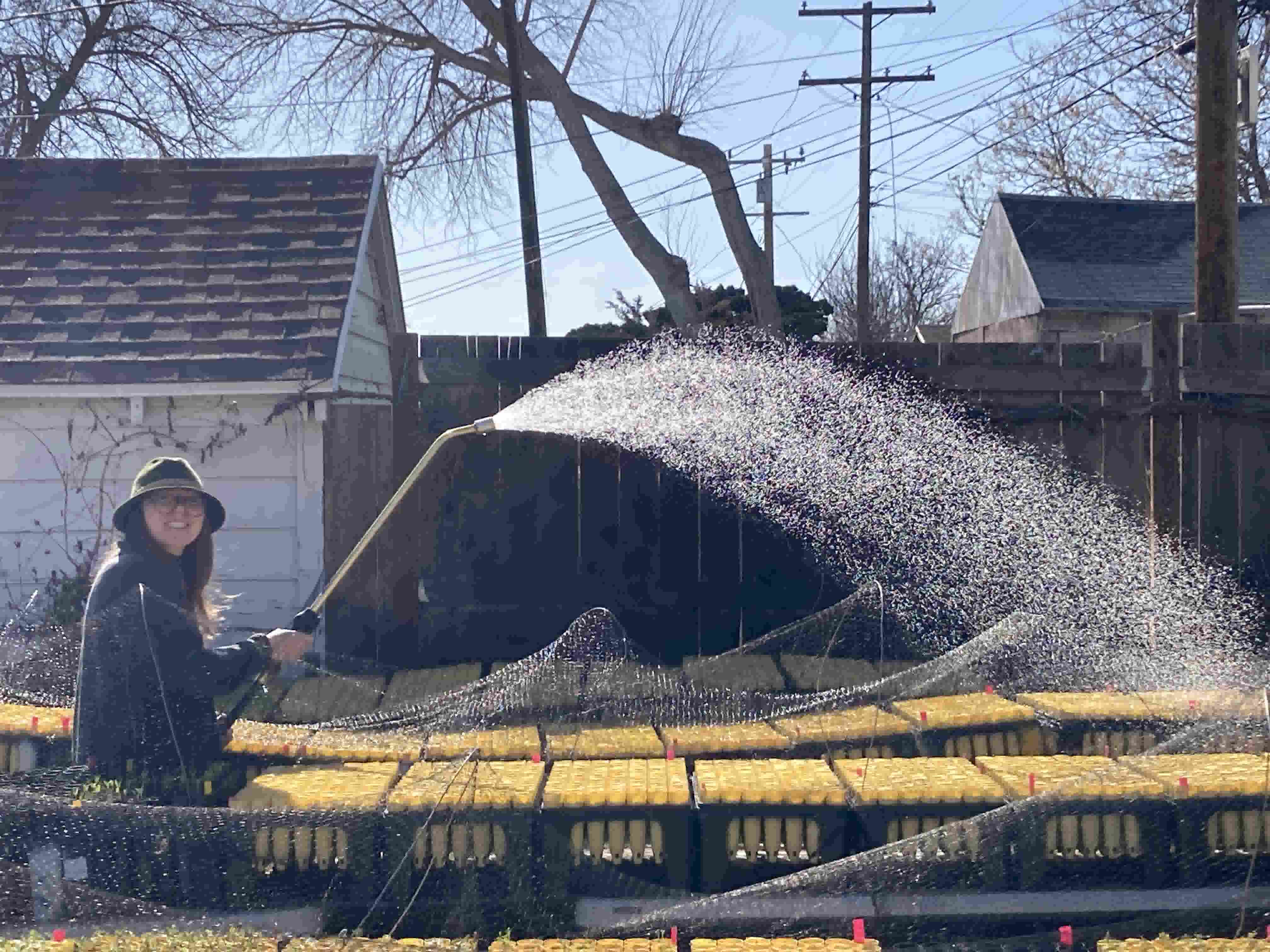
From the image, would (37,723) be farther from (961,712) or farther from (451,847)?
(961,712)

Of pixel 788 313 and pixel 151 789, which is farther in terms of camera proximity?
pixel 788 313

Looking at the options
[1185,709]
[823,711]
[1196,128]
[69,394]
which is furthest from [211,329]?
Result: [1196,128]

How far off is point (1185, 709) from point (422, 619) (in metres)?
4.77

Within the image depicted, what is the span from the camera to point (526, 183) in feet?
62.4

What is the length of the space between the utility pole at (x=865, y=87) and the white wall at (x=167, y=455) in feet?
61.6

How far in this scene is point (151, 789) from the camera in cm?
512

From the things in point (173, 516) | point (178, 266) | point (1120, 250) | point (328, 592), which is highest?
point (1120, 250)

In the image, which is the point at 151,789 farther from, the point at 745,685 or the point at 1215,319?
the point at 1215,319

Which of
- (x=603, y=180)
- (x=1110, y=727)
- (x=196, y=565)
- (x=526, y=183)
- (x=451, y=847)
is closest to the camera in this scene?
(x=451, y=847)

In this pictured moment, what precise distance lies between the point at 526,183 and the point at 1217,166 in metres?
11.4

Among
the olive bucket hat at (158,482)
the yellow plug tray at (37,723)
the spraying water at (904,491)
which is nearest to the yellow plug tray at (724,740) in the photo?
the olive bucket hat at (158,482)

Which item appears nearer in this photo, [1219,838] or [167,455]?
[1219,838]

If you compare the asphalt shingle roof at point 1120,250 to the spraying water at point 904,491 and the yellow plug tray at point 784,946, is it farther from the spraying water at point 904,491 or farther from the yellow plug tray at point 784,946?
the yellow plug tray at point 784,946

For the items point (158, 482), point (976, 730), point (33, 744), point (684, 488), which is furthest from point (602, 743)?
point (684, 488)
